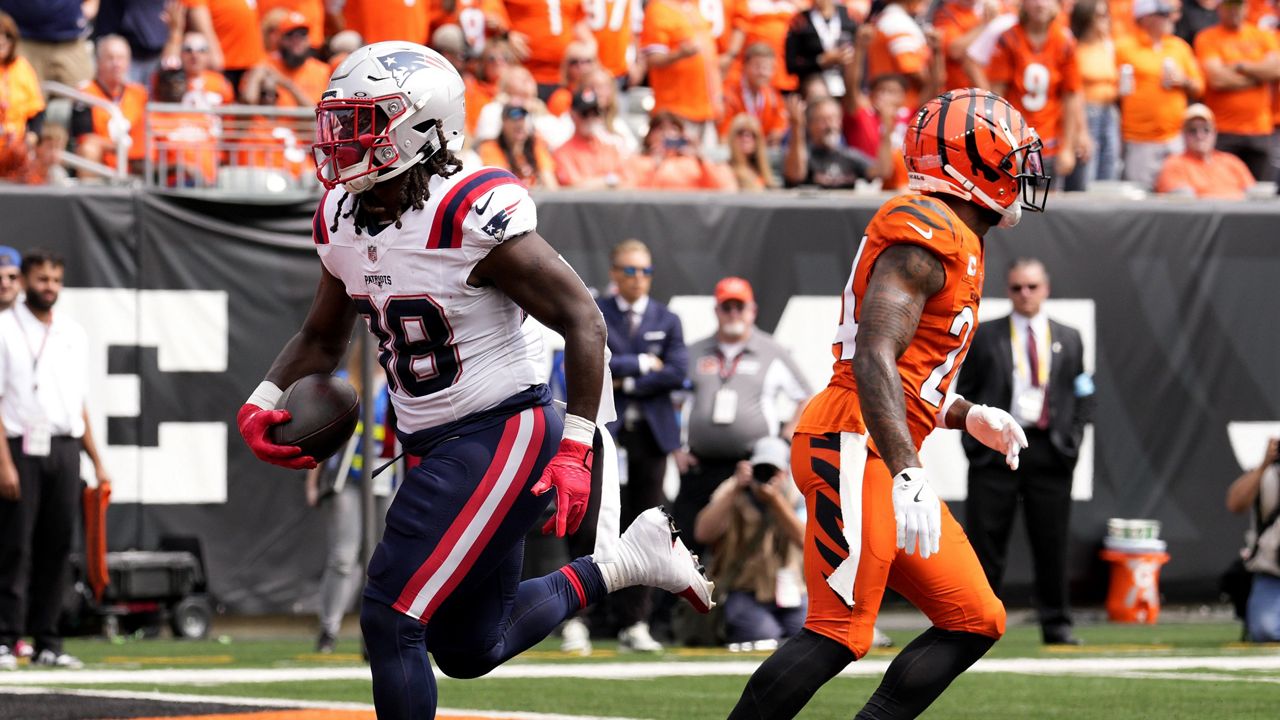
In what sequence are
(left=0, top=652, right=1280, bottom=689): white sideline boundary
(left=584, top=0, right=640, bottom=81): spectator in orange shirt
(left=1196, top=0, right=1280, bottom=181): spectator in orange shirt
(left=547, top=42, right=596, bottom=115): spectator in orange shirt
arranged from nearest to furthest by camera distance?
1. (left=0, top=652, right=1280, bottom=689): white sideline boundary
2. (left=547, top=42, right=596, bottom=115): spectator in orange shirt
3. (left=1196, top=0, right=1280, bottom=181): spectator in orange shirt
4. (left=584, top=0, right=640, bottom=81): spectator in orange shirt

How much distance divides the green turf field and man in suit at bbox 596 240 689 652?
979 mm

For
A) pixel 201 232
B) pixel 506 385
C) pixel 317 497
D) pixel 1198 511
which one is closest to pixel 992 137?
pixel 506 385

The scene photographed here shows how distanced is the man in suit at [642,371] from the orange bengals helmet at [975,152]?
5.02 m

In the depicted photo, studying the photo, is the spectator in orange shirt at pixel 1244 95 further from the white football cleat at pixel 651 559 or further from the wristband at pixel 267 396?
the wristband at pixel 267 396

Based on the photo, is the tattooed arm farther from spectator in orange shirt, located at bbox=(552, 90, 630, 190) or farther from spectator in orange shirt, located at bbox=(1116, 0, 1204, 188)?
spectator in orange shirt, located at bbox=(1116, 0, 1204, 188)

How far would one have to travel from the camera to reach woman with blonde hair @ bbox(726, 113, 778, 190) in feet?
41.3

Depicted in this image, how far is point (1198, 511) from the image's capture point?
40.5ft

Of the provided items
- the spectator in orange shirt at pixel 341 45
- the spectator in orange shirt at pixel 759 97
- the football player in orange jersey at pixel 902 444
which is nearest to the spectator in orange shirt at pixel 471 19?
the spectator in orange shirt at pixel 341 45

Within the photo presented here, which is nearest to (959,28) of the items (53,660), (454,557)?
(53,660)

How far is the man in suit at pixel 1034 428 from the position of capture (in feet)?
33.2

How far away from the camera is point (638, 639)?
977 centimetres

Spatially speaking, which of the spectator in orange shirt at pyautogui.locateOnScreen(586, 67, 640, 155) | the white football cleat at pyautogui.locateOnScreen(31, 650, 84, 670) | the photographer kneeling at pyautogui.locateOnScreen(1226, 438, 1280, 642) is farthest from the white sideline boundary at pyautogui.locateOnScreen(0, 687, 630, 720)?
the spectator in orange shirt at pyautogui.locateOnScreen(586, 67, 640, 155)

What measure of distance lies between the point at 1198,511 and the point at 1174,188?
2294 millimetres

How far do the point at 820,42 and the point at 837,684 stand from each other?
22.5 ft
